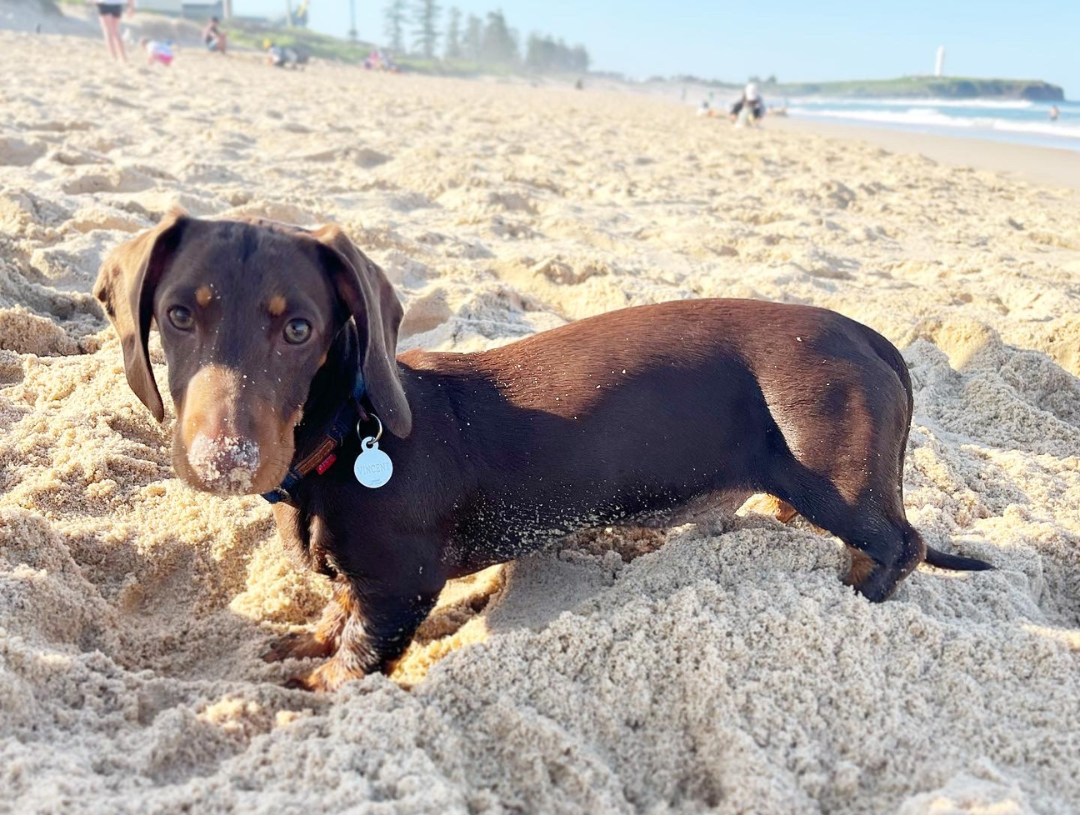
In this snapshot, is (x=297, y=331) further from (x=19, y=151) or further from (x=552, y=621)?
(x=19, y=151)

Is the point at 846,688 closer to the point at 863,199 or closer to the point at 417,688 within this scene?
the point at 417,688

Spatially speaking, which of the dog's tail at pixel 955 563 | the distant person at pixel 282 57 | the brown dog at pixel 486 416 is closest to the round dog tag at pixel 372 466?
the brown dog at pixel 486 416

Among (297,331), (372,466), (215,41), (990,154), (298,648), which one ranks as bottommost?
(298,648)

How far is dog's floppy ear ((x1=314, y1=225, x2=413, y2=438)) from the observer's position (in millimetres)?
2092

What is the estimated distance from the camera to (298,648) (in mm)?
2418

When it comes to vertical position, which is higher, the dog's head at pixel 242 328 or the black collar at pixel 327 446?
the dog's head at pixel 242 328

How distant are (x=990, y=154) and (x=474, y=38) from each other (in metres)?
93.6

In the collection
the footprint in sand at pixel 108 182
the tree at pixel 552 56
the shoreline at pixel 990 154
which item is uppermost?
the tree at pixel 552 56

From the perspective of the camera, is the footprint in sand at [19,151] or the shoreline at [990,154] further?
the shoreline at [990,154]

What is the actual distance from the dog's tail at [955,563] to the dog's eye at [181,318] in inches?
88.1

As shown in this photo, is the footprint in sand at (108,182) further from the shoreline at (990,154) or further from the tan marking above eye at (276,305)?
the shoreline at (990,154)

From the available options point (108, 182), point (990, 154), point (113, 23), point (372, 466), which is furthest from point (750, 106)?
point (372, 466)

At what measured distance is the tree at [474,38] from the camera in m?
97.9

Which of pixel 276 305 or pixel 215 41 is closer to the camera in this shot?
pixel 276 305
